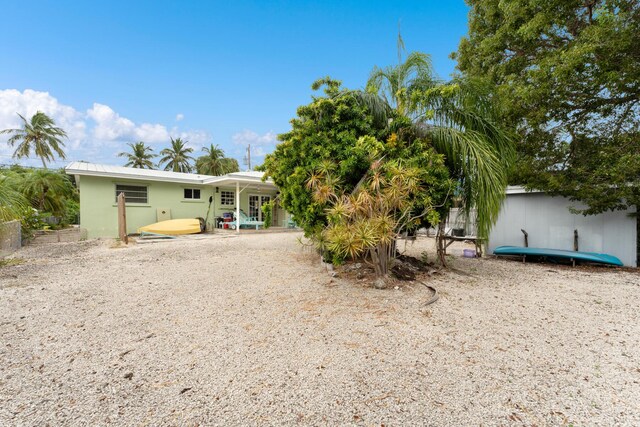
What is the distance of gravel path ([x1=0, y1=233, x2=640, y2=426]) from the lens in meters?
2.07

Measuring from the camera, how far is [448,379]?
2.45 meters

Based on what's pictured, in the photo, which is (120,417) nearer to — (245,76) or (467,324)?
(467,324)

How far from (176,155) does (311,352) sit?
3490 centimetres

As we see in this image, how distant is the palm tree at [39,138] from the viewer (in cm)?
2433

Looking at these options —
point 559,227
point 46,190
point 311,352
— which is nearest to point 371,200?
A: point 311,352

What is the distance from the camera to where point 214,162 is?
31.5 metres

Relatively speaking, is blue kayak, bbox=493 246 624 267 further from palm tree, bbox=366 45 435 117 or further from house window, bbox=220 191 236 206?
house window, bbox=220 191 236 206

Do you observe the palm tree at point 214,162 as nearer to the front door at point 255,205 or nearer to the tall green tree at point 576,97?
the front door at point 255,205

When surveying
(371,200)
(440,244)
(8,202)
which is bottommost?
(440,244)

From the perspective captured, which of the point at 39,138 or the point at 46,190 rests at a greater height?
the point at 39,138

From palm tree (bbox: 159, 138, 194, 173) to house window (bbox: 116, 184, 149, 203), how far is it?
21.4 metres

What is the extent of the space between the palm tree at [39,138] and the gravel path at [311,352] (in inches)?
1104

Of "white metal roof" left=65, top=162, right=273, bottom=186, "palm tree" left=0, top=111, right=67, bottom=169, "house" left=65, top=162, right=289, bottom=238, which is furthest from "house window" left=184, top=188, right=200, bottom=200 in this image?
"palm tree" left=0, top=111, right=67, bottom=169

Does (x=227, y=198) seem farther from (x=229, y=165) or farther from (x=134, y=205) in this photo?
(x=229, y=165)
